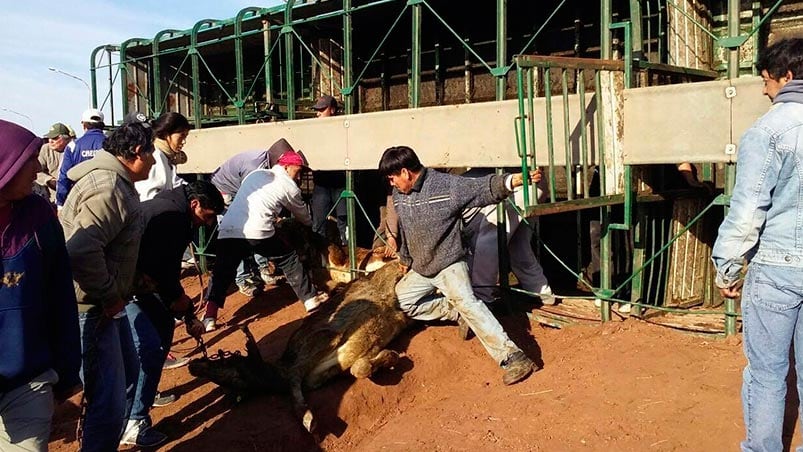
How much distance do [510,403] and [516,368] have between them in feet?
1.00

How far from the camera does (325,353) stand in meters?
5.12

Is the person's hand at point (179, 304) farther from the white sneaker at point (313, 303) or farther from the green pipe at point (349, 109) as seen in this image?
the green pipe at point (349, 109)

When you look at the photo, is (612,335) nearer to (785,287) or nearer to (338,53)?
(785,287)

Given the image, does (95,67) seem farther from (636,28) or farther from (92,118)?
(636,28)

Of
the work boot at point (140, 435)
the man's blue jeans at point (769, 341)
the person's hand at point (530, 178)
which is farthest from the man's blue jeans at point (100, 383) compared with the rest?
the man's blue jeans at point (769, 341)

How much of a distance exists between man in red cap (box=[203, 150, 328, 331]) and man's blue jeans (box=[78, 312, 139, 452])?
8.11ft

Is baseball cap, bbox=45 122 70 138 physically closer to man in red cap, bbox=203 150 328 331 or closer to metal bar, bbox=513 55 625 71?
man in red cap, bbox=203 150 328 331

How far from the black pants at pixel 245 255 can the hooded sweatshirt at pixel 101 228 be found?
2414 mm

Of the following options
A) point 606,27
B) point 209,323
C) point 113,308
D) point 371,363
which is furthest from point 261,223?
point 606,27

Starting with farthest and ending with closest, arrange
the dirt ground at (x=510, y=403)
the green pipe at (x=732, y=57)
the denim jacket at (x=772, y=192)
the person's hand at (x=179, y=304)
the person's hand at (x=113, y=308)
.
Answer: the green pipe at (x=732, y=57) → the person's hand at (x=179, y=304) → the dirt ground at (x=510, y=403) → the person's hand at (x=113, y=308) → the denim jacket at (x=772, y=192)

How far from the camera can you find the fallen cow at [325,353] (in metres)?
4.88

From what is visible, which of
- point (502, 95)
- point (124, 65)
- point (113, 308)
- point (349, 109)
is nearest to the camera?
point (113, 308)

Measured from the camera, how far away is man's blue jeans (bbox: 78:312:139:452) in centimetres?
363

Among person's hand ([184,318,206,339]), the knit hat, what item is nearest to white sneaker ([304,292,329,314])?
person's hand ([184,318,206,339])
